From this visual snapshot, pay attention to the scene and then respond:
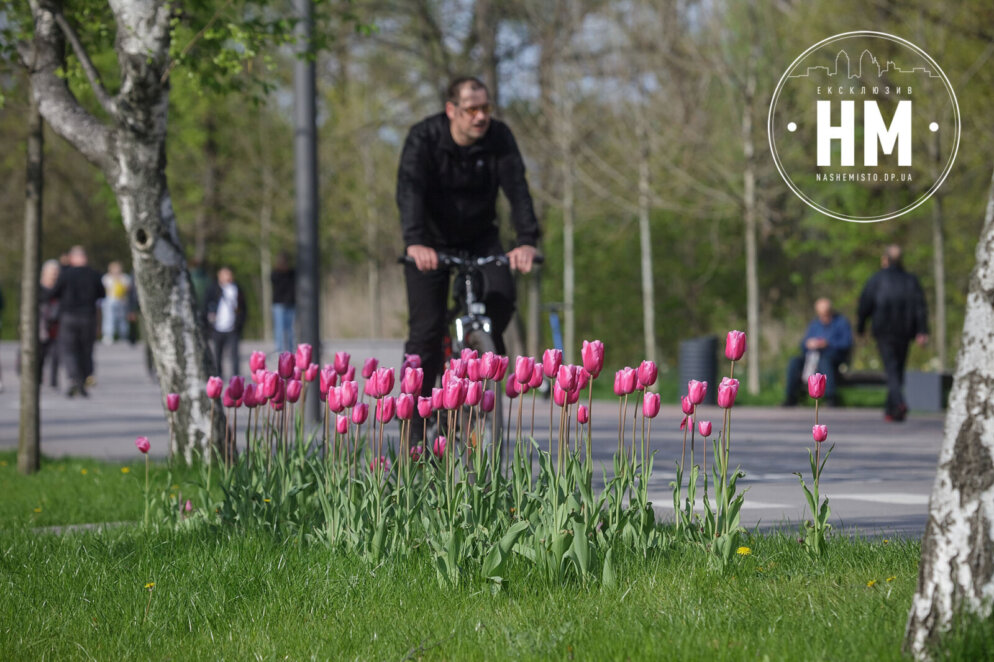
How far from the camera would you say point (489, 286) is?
23.1ft

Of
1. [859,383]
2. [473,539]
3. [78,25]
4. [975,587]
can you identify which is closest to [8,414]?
[78,25]

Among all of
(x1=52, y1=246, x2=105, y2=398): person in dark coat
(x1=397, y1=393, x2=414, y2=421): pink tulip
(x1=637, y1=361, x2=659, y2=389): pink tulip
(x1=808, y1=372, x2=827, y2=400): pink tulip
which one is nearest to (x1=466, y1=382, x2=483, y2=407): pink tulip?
(x1=397, y1=393, x2=414, y2=421): pink tulip

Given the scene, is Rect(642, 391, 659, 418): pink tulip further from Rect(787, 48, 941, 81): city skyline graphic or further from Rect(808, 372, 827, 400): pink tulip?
Rect(787, 48, 941, 81): city skyline graphic

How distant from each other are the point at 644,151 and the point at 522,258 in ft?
50.3

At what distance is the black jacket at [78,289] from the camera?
19.9m

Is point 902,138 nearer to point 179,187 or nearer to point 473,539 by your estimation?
point 473,539

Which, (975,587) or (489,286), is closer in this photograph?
(975,587)

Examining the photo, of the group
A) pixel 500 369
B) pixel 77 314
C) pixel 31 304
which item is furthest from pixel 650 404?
pixel 77 314

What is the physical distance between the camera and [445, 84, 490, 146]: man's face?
6.94 m

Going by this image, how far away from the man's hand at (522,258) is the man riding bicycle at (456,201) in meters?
0.07

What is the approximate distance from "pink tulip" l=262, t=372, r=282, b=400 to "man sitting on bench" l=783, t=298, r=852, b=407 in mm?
12852

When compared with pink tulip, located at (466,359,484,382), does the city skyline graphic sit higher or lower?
higher

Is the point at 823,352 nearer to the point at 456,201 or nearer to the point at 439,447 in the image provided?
the point at 456,201

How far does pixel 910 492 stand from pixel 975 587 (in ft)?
16.8
